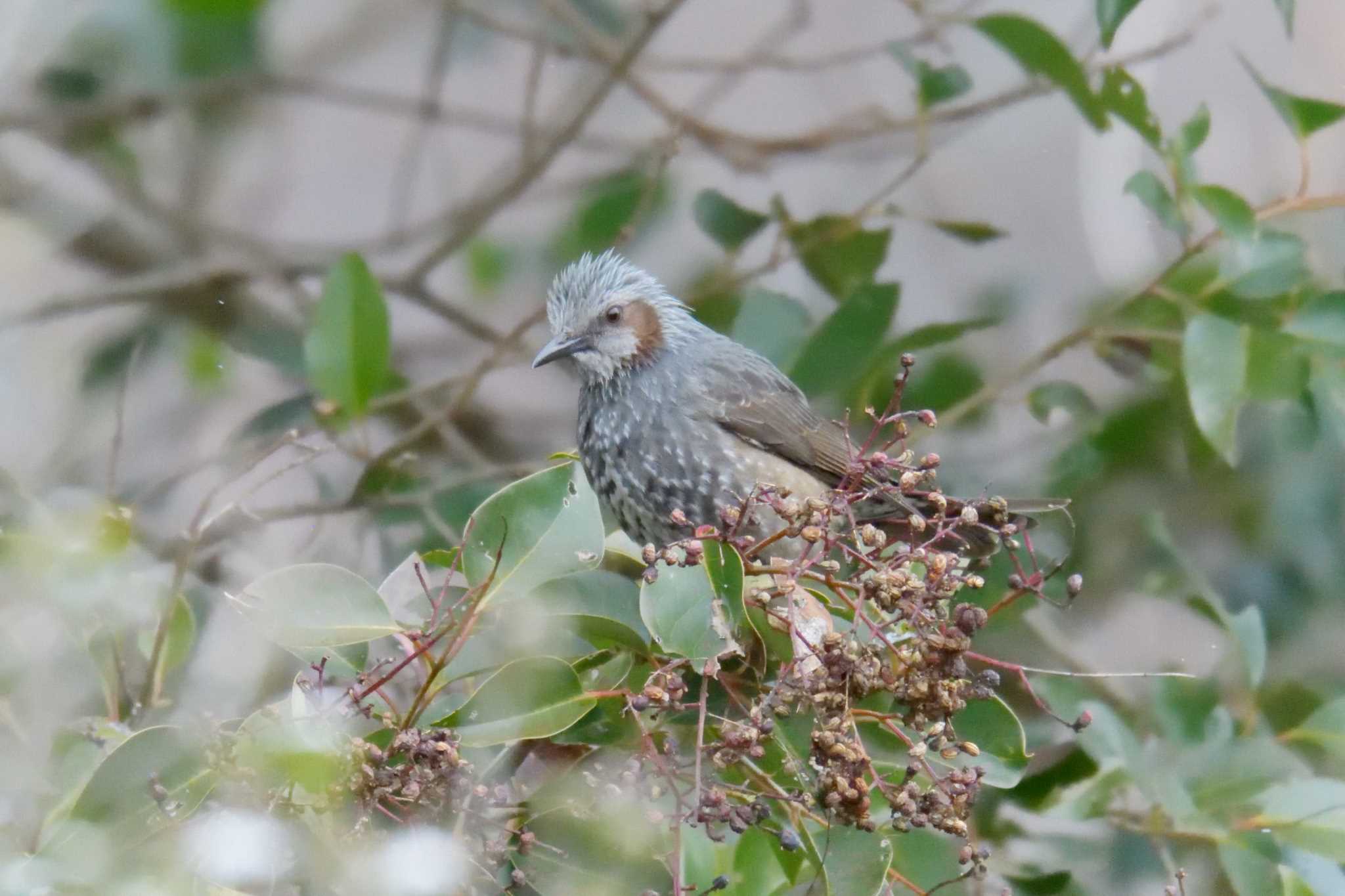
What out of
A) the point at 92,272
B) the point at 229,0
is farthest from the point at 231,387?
the point at 229,0

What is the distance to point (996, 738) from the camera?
2.12 metres

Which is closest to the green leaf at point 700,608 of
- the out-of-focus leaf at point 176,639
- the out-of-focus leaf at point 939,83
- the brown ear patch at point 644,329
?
the out-of-focus leaf at point 176,639

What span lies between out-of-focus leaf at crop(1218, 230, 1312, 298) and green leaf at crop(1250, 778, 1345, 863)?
107 cm

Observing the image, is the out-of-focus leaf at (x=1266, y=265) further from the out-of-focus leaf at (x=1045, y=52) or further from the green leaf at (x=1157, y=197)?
the out-of-focus leaf at (x=1045, y=52)

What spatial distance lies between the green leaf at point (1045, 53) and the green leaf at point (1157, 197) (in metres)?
0.25

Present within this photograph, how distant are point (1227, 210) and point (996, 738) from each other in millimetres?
1438

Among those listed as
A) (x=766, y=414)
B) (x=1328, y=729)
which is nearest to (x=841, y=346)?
(x=766, y=414)

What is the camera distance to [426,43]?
470cm

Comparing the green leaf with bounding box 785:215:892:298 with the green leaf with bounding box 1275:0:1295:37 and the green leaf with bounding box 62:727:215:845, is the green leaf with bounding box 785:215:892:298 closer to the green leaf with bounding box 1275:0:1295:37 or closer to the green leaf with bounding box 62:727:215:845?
the green leaf with bounding box 1275:0:1295:37

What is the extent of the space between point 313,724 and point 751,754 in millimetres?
534

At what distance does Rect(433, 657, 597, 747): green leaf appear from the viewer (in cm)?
181

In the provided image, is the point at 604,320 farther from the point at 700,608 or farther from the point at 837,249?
the point at 700,608

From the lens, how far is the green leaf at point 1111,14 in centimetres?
267

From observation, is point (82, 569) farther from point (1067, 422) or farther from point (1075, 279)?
point (1075, 279)
